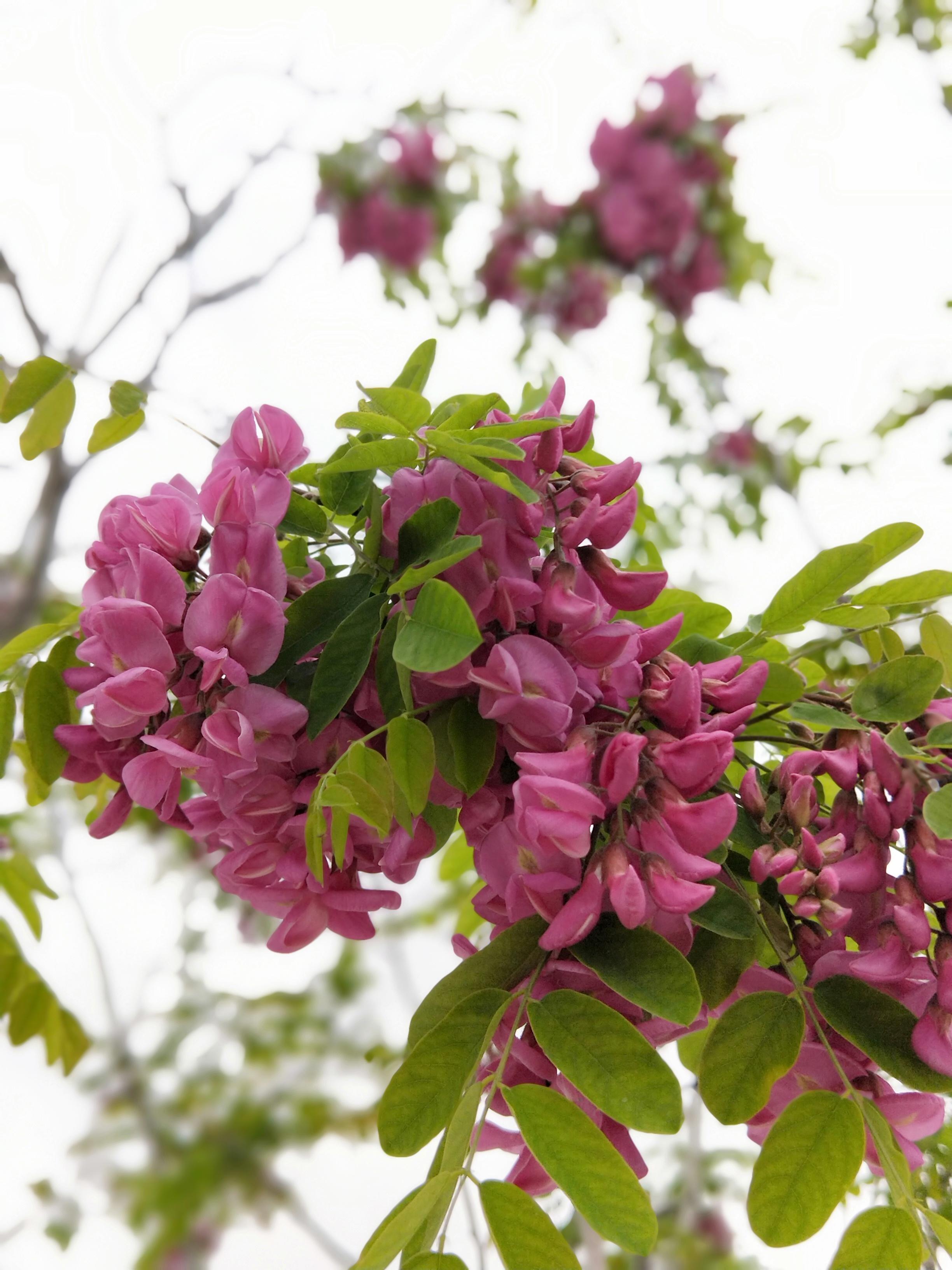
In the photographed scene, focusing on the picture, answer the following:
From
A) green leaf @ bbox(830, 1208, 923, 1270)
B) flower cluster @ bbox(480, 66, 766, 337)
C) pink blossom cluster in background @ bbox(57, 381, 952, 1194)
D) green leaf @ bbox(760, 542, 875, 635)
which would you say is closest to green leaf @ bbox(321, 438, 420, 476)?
pink blossom cluster in background @ bbox(57, 381, 952, 1194)

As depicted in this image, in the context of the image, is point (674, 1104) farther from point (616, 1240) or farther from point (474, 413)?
point (474, 413)

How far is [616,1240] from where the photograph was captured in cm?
24

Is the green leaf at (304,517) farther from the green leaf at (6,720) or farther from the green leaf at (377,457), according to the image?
the green leaf at (6,720)

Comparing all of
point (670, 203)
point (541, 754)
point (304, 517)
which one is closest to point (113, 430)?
point (304, 517)

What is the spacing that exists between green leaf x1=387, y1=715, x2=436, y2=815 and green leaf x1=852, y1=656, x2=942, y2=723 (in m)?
0.12

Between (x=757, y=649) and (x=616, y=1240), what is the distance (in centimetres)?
18

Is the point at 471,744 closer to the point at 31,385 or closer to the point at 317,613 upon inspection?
the point at 317,613

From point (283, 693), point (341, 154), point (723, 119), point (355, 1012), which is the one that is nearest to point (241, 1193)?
point (355, 1012)

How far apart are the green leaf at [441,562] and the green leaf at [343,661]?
0.01 meters

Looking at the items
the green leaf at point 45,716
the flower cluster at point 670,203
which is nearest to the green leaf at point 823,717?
the green leaf at point 45,716

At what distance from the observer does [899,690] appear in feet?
0.92

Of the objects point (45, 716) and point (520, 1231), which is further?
point (45, 716)

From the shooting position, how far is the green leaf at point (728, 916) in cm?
27

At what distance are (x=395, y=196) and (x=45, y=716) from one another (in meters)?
1.55
